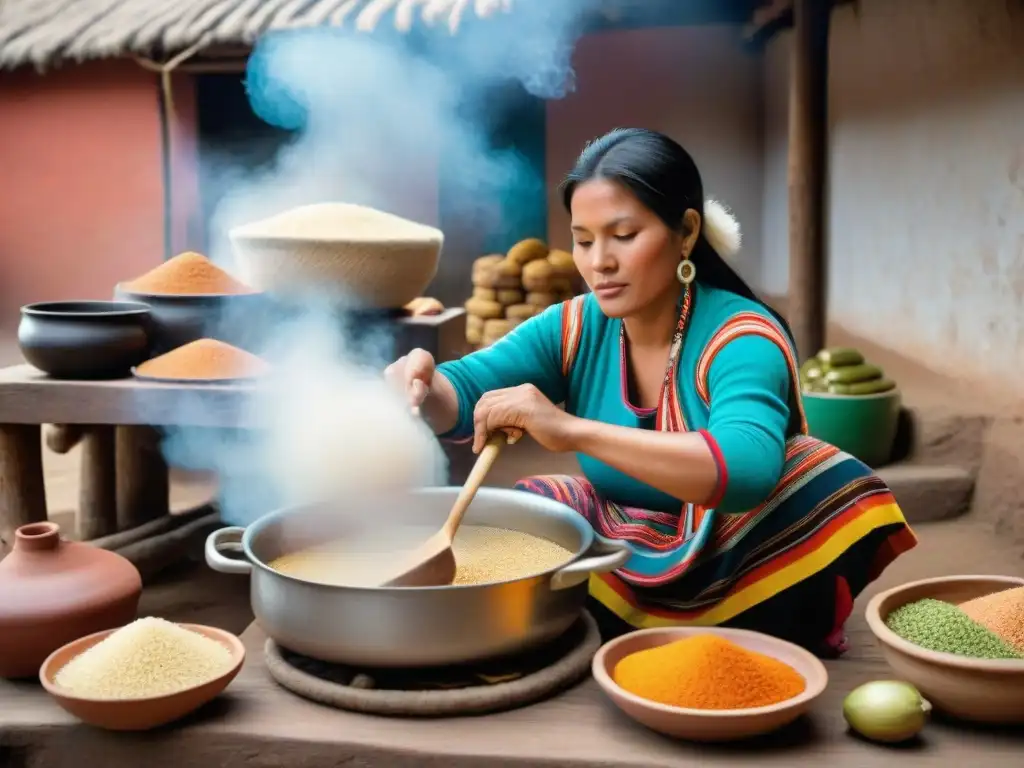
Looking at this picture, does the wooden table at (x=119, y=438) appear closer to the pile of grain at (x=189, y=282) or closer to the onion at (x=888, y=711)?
the pile of grain at (x=189, y=282)

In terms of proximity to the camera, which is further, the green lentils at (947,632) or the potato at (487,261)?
the potato at (487,261)

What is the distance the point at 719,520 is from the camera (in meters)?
2.14

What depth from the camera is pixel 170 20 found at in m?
6.89

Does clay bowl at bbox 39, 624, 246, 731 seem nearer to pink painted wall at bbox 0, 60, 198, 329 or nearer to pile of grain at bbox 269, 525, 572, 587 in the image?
pile of grain at bbox 269, 525, 572, 587

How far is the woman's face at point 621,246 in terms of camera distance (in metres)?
2.06

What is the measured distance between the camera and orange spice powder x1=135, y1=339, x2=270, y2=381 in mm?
3164

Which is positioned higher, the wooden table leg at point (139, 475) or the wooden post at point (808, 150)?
the wooden post at point (808, 150)

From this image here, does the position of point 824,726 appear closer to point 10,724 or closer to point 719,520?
point 719,520

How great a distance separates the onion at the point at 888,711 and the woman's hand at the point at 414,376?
39.2 inches

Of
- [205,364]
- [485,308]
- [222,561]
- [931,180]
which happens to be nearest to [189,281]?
[205,364]

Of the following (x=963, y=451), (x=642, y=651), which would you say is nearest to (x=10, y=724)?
(x=642, y=651)

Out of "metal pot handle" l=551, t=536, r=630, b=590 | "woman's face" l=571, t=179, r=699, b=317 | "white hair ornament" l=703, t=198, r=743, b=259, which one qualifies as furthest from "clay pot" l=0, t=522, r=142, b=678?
"white hair ornament" l=703, t=198, r=743, b=259

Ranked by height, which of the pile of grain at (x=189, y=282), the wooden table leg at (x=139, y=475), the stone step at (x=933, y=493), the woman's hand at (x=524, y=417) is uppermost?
the pile of grain at (x=189, y=282)

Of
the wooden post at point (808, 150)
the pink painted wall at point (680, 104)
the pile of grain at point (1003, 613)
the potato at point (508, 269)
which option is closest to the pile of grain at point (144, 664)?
the pile of grain at point (1003, 613)
